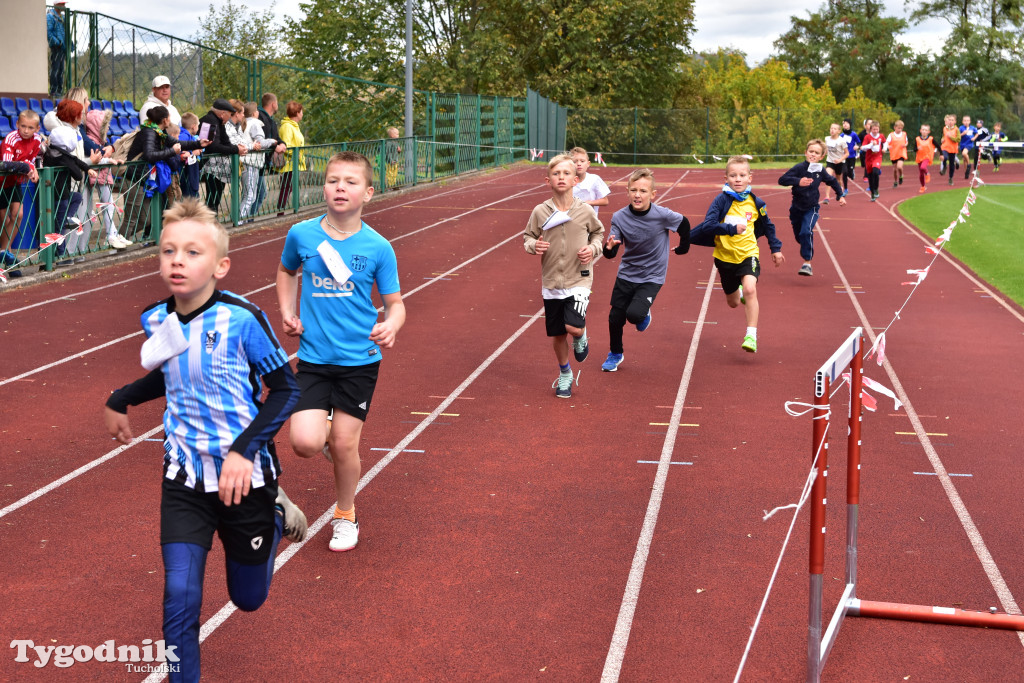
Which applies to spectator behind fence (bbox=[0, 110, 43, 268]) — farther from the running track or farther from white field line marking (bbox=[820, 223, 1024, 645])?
white field line marking (bbox=[820, 223, 1024, 645])

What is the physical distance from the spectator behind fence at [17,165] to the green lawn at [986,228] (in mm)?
11346

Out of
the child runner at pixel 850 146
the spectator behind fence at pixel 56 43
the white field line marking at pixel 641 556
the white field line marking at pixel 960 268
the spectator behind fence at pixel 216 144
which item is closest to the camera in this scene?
the white field line marking at pixel 641 556

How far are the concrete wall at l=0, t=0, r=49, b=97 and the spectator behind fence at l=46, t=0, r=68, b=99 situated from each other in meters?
0.38

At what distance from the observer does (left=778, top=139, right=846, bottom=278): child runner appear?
14188 millimetres

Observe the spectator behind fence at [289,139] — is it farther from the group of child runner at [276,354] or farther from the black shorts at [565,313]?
the black shorts at [565,313]

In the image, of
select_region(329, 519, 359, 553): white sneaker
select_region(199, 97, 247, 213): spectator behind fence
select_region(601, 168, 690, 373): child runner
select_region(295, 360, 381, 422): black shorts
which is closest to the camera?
select_region(295, 360, 381, 422): black shorts

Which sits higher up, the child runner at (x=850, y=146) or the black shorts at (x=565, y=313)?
the child runner at (x=850, y=146)

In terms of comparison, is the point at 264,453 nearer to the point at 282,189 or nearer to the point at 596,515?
the point at 596,515

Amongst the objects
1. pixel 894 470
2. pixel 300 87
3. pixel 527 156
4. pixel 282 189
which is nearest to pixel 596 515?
pixel 894 470

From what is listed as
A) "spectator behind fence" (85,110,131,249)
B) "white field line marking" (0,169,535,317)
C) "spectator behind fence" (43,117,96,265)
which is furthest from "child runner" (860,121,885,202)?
"spectator behind fence" (43,117,96,265)

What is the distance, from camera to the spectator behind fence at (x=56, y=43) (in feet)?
65.2

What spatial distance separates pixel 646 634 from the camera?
4.57m

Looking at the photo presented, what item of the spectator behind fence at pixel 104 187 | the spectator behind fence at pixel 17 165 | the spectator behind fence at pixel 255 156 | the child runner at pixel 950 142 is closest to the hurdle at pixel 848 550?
the spectator behind fence at pixel 17 165

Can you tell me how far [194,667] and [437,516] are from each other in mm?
2515
